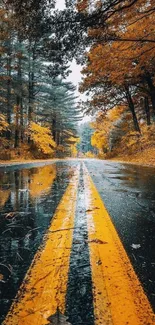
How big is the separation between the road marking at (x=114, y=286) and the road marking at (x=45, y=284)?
Answer: 171mm

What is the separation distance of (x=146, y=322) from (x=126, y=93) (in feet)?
83.2

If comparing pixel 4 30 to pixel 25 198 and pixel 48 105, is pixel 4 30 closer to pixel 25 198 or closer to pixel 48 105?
pixel 25 198

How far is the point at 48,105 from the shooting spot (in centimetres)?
3566

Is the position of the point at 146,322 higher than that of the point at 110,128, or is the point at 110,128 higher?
the point at 110,128

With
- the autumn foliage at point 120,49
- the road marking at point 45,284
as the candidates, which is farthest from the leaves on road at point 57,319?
the autumn foliage at point 120,49

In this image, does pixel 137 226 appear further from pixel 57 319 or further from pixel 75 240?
pixel 57 319

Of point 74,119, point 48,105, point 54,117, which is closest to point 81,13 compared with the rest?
point 48,105

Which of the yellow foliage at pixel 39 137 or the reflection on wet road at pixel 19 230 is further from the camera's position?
the yellow foliage at pixel 39 137

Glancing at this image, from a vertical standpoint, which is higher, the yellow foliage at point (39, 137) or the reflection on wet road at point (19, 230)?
the yellow foliage at point (39, 137)

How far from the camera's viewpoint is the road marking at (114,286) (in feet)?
3.83

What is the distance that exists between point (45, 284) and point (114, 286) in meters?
0.36

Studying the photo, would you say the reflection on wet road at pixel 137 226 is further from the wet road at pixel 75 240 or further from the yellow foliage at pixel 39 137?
the yellow foliage at pixel 39 137

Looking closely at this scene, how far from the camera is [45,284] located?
57.4 inches

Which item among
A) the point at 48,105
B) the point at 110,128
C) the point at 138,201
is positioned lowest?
the point at 138,201
